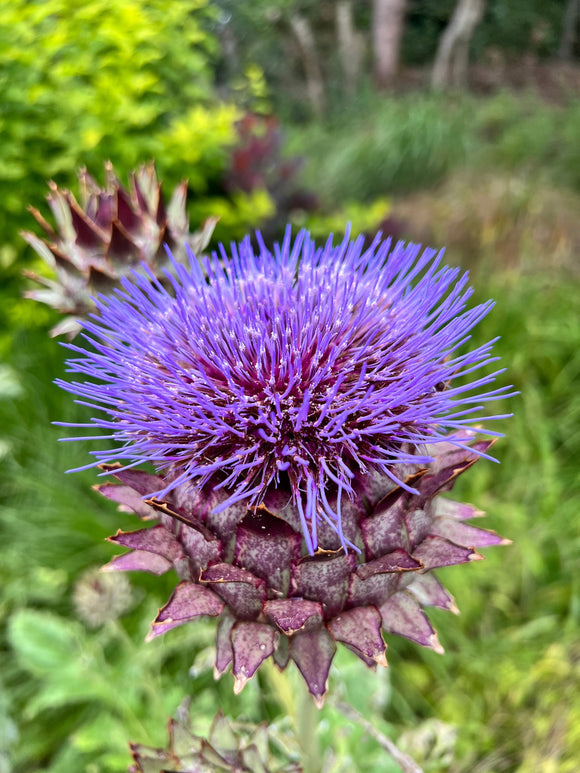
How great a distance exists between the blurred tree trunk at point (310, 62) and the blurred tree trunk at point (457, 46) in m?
0.67

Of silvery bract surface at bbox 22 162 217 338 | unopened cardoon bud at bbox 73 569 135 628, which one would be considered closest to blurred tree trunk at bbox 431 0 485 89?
silvery bract surface at bbox 22 162 217 338

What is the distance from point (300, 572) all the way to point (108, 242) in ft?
1.92

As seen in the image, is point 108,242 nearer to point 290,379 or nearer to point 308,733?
point 290,379

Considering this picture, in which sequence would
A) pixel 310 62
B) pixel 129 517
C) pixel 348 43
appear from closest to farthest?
pixel 129 517
pixel 348 43
pixel 310 62

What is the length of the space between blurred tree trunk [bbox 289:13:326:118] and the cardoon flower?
3.32 m

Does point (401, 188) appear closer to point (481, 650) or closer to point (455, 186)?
point (455, 186)

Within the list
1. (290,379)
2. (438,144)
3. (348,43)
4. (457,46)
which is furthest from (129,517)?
(348,43)

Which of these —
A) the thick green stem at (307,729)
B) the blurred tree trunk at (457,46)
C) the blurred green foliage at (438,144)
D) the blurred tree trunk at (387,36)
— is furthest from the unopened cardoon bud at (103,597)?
the blurred tree trunk at (387,36)

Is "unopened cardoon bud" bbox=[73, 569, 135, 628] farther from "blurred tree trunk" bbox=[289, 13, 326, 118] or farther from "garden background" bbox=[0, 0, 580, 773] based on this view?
"blurred tree trunk" bbox=[289, 13, 326, 118]

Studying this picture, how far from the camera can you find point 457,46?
10.3ft

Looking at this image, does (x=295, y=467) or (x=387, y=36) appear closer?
(x=295, y=467)

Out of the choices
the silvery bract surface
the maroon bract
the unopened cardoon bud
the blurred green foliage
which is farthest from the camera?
the blurred green foliage

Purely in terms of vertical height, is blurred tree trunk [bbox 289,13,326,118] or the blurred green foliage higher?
blurred tree trunk [bbox 289,13,326,118]

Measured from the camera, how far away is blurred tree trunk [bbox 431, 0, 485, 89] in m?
2.96
